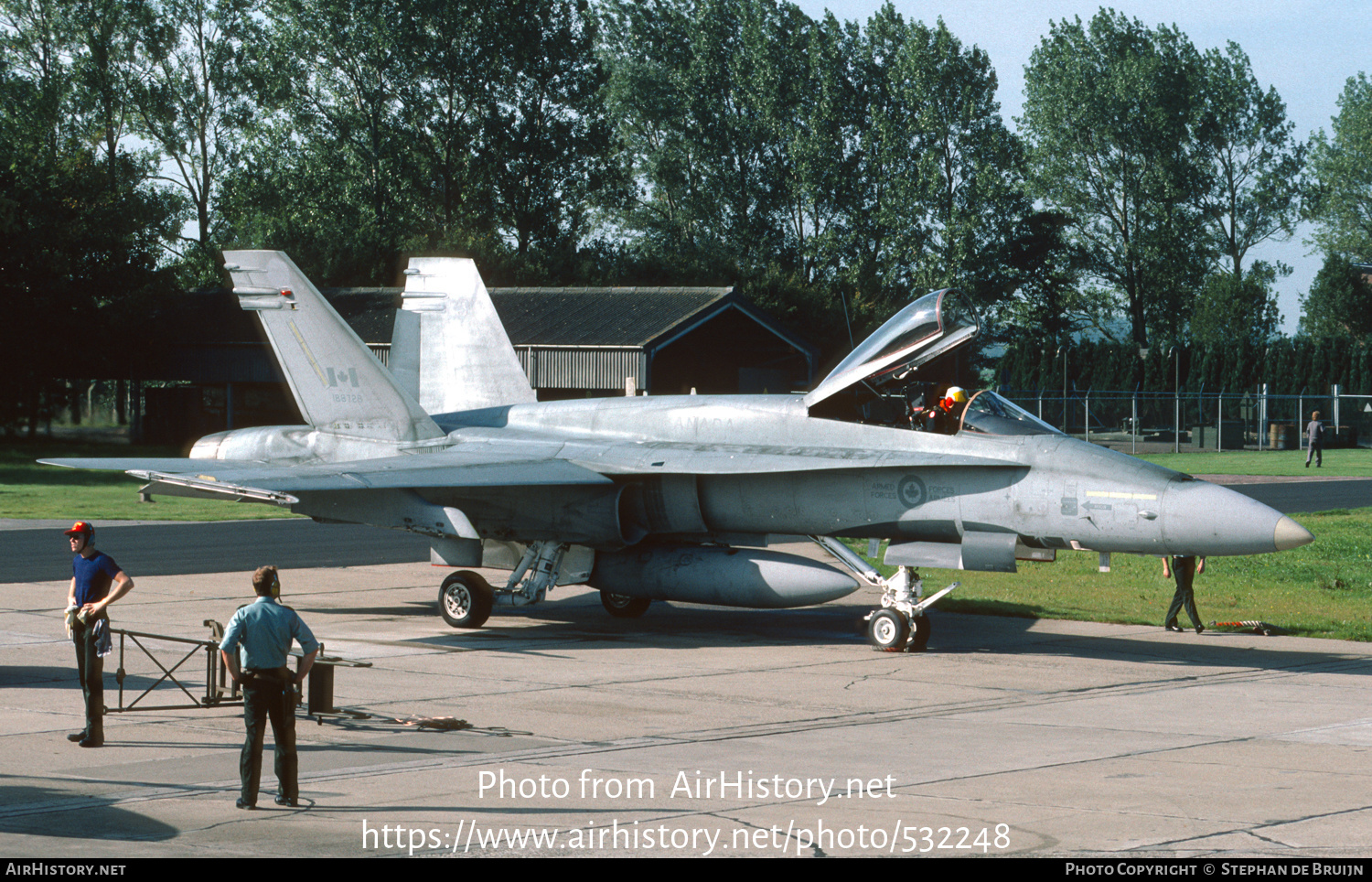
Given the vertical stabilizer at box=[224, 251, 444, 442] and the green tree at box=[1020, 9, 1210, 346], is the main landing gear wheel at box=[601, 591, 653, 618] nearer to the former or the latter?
the vertical stabilizer at box=[224, 251, 444, 442]

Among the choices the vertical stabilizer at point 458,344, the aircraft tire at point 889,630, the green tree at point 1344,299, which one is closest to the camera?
the aircraft tire at point 889,630

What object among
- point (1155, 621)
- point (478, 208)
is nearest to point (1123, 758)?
point (1155, 621)

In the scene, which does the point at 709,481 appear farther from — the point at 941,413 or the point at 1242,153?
the point at 1242,153

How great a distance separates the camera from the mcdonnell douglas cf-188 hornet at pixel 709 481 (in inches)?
594

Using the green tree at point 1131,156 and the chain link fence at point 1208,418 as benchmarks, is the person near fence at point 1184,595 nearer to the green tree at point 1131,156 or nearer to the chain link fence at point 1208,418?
the chain link fence at point 1208,418

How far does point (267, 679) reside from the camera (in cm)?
881

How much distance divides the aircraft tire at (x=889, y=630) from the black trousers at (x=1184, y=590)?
11.8 feet

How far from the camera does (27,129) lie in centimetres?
7025

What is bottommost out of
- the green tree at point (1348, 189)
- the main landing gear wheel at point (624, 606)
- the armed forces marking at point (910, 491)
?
the main landing gear wheel at point (624, 606)

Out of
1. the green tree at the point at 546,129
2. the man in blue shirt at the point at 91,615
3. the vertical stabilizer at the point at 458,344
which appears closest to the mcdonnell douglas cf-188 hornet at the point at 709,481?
the vertical stabilizer at the point at 458,344

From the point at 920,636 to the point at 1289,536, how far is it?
4.09 m

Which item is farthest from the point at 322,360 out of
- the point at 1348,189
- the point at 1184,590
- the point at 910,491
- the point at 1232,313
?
the point at 1348,189

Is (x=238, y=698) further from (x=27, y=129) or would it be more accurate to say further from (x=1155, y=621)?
(x=27, y=129)
